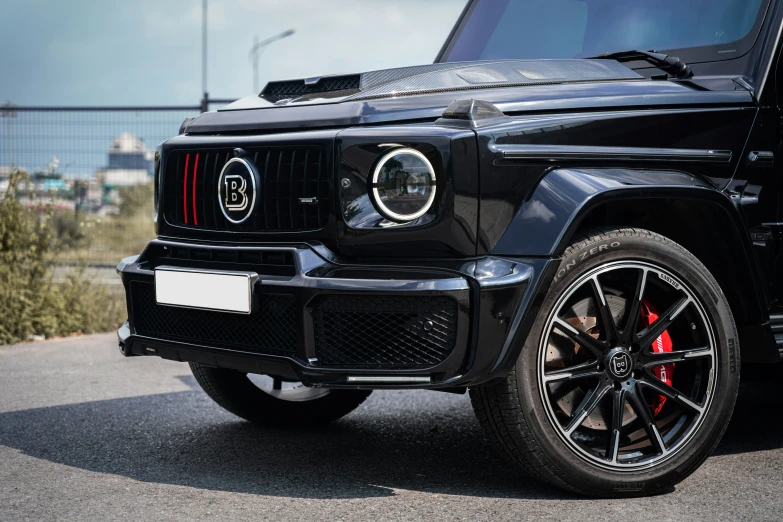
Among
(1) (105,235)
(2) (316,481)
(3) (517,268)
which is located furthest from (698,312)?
(1) (105,235)

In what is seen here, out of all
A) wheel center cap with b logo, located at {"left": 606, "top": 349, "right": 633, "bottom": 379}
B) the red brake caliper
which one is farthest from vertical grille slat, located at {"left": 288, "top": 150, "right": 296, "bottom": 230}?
the red brake caliper

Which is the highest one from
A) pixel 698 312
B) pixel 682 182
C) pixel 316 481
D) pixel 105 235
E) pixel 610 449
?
pixel 682 182

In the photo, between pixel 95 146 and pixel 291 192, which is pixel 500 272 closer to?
pixel 291 192

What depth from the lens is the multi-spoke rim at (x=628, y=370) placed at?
124 inches

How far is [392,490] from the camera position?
10.9ft

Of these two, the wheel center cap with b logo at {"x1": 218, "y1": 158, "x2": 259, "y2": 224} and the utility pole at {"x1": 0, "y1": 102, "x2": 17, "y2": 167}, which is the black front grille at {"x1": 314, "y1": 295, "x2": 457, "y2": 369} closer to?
the wheel center cap with b logo at {"x1": 218, "y1": 158, "x2": 259, "y2": 224}

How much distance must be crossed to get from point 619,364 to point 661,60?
121cm

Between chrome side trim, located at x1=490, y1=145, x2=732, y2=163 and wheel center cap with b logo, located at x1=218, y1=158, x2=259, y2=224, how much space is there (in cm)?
81

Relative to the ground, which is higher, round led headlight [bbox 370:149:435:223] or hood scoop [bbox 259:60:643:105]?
hood scoop [bbox 259:60:643:105]

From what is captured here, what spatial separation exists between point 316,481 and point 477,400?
714mm

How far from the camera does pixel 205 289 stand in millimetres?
3213

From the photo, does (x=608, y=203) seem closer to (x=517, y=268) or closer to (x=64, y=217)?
(x=517, y=268)

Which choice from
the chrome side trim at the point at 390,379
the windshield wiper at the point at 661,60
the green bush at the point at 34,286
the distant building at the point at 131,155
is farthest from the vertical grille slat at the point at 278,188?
the distant building at the point at 131,155

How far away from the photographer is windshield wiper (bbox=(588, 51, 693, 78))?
3.61 meters
